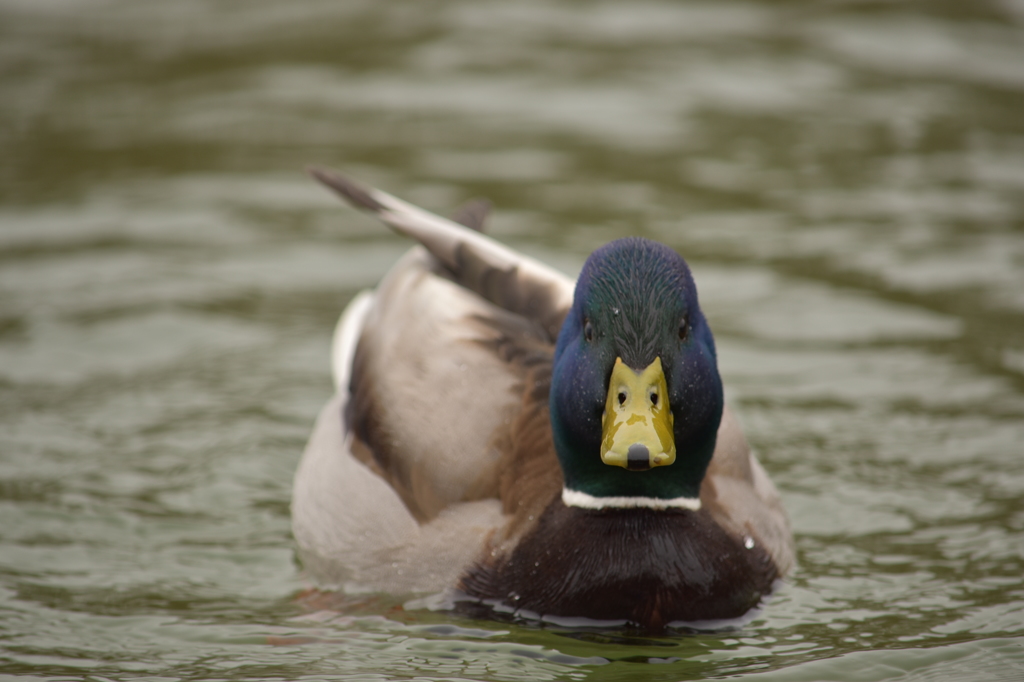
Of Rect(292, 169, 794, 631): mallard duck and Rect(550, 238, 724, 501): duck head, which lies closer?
Rect(550, 238, 724, 501): duck head

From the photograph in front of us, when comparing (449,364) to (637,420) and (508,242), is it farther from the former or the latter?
(508,242)

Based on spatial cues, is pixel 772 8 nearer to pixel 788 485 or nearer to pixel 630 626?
pixel 788 485

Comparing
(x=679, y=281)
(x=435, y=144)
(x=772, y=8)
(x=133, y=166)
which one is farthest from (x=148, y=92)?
(x=679, y=281)

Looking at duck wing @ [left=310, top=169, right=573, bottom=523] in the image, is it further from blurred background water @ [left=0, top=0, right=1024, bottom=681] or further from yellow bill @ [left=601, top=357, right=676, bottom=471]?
yellow bill @ [left=601, top=357, right=676, bottom=471]

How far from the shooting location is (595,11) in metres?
13.1

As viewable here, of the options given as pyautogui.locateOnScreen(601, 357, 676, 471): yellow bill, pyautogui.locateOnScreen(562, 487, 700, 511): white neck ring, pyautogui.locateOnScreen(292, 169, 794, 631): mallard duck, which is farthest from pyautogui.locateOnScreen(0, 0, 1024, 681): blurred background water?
pyautogui.locateOnScreen(601, 357, 676, 471): yellow bill

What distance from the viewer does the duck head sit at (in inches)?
171

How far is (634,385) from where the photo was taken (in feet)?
14.3

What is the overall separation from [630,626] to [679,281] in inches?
48.4

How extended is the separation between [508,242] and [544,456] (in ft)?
13.0

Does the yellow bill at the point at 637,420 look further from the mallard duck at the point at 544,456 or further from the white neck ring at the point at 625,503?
the white neck ring at the point at 625,503

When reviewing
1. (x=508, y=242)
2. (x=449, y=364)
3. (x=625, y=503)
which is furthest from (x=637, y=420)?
(x=508, y=242)

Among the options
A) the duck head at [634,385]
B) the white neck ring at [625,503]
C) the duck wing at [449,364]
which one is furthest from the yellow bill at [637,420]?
the duck wing at [449,364]

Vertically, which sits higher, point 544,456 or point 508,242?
point 508,242
